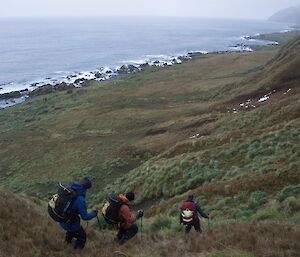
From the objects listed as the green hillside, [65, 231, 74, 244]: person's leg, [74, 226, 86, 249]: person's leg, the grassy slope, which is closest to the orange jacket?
[74, 226, 86, 249]: person's leg

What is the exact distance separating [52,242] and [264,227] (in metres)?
5.67

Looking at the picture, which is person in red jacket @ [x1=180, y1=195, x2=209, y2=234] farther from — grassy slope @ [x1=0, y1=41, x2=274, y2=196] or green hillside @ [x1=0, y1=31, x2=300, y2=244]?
grassy slope @ [x1=0, y1=41, x2=274, y2=196]

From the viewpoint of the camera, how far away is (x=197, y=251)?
34.6 ft

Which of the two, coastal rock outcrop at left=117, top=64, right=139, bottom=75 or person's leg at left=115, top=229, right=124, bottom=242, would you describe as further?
coastal rock outcrop at left=117, top=64, right=139, bottom=75

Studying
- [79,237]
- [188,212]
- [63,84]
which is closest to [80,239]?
[79,237]

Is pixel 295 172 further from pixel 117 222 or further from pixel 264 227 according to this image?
pixel 117 222

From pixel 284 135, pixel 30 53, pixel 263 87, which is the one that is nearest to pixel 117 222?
pixel 284 135

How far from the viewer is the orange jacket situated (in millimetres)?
10539

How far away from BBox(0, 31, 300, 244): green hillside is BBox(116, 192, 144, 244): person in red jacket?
299cm

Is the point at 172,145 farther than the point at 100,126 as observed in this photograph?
→ No

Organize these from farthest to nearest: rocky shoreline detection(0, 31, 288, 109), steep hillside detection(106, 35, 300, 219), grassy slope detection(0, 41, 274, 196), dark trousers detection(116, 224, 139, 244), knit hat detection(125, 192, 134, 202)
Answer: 1. rocky shoreline detection(0, 31, 288, 109)
2. grassy slope detection(0, 41, 274, 196)
3. steep hillside detection(106, 35, 300, 219)
4. dark trousers detection(116, 224, 139, 244)
5. knit hat detection(125, 192, 134, 202)

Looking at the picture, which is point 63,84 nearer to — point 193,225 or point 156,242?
point 193,225

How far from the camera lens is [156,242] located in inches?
468

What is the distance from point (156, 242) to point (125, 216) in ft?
5.64
